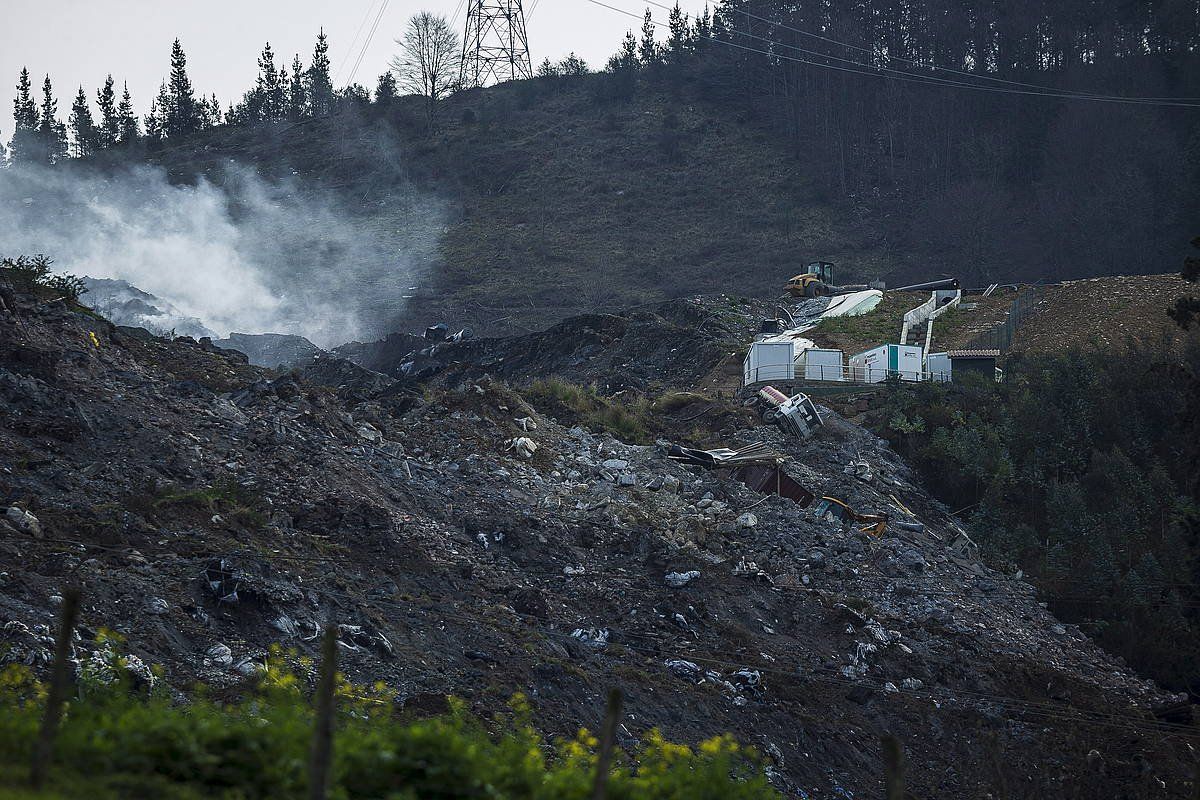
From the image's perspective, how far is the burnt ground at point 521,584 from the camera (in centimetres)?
1174

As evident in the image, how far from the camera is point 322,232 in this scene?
191 feet

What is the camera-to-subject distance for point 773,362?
A: 28641 millimetres

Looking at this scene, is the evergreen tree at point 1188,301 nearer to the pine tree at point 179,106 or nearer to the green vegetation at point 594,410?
the green vegetation at point 594,410

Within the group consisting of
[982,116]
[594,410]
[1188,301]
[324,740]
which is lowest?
[594,410]

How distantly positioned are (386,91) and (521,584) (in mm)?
67089

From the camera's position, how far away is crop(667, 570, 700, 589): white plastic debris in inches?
626

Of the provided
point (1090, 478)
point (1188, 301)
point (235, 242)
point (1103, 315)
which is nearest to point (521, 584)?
point (1188, 301)

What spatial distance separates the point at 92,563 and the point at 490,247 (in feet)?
146

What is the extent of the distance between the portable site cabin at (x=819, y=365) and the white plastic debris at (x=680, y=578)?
45.4 feet

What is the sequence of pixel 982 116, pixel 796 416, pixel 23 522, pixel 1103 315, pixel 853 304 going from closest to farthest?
pixel 23 522 < pixel 796 416 < pixel 1103 315 < pixel 853 304 < pixel 982 116

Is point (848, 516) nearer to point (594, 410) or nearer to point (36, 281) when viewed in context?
point (594, 410)

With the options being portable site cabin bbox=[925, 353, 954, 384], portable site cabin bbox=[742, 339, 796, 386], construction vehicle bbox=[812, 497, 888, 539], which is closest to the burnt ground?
construction vehicle bbox=[812, 497, 888, 539]

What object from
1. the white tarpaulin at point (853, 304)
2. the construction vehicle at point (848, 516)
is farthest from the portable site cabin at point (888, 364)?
the construction vehicle at point (848, 516)

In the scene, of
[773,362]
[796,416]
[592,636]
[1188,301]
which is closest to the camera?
[592,636]
